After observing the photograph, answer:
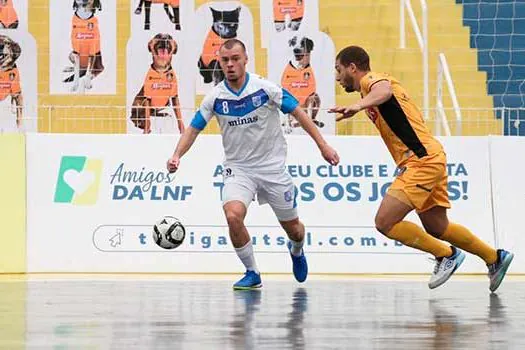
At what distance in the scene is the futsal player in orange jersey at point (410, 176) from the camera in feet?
36.1

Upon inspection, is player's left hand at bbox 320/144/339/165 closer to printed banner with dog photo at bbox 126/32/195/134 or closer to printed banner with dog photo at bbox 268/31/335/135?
printed banner with dog photo at bbox 126/32/195/134

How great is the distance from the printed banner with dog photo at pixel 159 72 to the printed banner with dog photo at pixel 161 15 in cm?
9

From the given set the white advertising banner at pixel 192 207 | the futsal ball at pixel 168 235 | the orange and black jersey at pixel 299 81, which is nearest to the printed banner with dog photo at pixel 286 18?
the orange and black jersey at pixel 299 81

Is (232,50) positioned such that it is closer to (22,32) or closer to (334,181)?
(334,181)

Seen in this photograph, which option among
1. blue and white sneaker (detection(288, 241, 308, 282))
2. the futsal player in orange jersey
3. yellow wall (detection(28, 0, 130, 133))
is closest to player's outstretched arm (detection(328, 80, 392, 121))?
the futsal player in orange jersey

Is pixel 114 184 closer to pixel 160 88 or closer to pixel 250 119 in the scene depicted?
pixel 160 88

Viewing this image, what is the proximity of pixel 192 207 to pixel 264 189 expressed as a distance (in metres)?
2.85

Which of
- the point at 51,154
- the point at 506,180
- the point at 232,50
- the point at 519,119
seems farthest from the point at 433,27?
the point at 232,50

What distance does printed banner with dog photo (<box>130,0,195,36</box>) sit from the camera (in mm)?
17891

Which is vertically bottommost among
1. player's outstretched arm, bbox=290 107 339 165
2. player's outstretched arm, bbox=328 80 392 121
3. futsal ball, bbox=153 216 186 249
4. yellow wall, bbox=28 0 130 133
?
futsal ball, bbox=153 216 186 249

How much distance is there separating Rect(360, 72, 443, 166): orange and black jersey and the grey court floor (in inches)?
43.6

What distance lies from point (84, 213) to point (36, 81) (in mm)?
3507

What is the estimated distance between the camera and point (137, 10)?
17984 millimetres

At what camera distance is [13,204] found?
1466 centimetres
